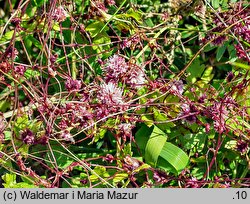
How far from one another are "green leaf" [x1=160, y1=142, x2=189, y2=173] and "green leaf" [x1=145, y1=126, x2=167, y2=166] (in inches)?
0.8

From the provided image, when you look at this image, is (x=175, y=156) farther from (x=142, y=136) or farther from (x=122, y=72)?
(x=122, y=72)

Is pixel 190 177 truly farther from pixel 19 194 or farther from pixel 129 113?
pixel 19 194

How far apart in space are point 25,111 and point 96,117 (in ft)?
0.67

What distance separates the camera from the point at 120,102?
1363 millimetres

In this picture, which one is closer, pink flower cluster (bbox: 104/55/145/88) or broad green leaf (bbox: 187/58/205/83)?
pink flower cluster (bbox: 104/55/145/88)

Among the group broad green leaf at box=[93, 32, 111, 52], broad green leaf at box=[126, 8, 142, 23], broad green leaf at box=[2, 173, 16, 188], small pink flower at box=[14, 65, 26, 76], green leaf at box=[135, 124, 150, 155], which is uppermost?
broad green leaf at box=[126, 8, 142, 23]

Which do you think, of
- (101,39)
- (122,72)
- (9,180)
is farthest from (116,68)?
(9,180)

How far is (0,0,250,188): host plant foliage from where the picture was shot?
137 centimetres

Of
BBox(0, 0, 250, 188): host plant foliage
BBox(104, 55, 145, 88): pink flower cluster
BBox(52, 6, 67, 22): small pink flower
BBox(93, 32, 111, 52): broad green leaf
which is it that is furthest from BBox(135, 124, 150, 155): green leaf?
BBox(52, 6, 67, 22): small pink flower

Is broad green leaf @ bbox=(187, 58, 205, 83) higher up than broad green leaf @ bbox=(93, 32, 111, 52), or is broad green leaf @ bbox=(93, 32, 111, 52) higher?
broad green leaf @ bbox=(93, 32, 111, 52)

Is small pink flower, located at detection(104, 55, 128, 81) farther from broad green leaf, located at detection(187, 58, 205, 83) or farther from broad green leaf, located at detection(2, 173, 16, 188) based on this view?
broad green leaf, located at detection(2, 173, 16, 188)

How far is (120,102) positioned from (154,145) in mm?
138

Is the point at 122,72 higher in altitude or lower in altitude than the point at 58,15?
lower

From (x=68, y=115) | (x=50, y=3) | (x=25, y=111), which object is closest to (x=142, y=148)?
(x=68, y=115)
